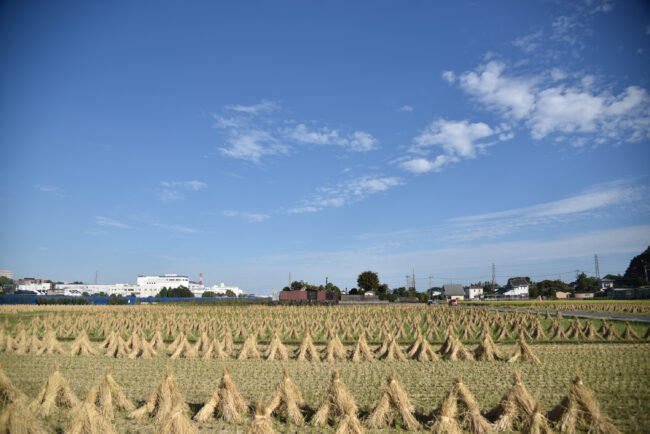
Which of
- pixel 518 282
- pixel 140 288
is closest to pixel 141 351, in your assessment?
pixel 518 282

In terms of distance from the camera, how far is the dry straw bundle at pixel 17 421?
23.7 feet

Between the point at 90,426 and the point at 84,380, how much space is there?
7292 mm

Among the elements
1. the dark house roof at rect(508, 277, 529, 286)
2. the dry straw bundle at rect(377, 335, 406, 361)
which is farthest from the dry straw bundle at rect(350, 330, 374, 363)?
the dark house roof at rect(508, 277, 529, 286)

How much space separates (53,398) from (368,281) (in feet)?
343

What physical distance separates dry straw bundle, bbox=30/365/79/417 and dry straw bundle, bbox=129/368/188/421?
1.91 metres

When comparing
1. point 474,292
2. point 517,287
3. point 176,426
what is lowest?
point 176,426

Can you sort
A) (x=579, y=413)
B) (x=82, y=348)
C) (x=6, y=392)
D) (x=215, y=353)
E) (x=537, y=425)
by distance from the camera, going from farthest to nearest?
(x=82, y=348), (x=215, y=353), (x=6, y=392), (x=579, y=413), (x=537, y=425)

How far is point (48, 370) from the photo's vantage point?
15.0 m

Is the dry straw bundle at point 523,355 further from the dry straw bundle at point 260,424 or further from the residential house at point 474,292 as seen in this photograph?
the residential house at point 474,292

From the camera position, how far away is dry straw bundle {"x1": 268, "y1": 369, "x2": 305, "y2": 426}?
352 inches

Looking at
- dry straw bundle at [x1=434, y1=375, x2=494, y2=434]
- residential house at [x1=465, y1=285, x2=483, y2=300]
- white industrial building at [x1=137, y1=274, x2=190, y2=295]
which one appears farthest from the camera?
white industrial building at [x1=137, y1=274, x2=190, y2=295]

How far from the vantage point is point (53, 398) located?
9.67 metres

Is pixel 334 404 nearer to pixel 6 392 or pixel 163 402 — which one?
pixel 163 402

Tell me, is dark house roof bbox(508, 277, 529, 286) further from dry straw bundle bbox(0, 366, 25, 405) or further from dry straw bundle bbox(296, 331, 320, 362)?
dry straw bundle bbox(0, 366, 25, 405)
